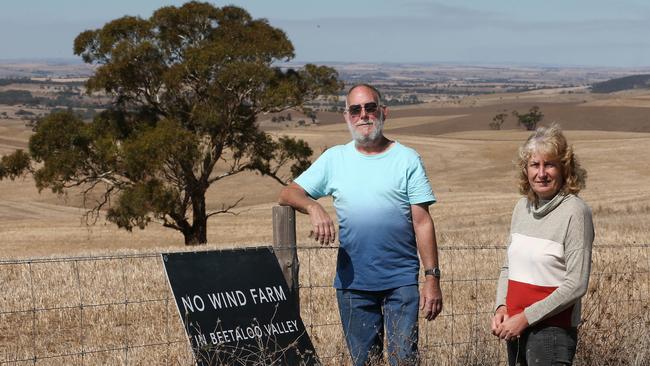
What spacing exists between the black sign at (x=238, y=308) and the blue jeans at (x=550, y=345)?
1.41 metres

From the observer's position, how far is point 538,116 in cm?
11950

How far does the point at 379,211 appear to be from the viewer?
5.59 metres

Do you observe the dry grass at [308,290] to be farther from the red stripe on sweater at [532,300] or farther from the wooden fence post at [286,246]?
the red stripe on sweater at [532,300]

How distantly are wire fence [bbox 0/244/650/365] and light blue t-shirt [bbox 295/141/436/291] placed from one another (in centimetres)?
80

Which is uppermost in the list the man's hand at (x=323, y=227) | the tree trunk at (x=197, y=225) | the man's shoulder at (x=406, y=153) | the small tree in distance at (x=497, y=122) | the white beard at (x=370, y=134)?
the white beard at (x=370, y=134)

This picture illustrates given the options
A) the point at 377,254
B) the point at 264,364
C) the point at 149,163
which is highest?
the point at 377,254

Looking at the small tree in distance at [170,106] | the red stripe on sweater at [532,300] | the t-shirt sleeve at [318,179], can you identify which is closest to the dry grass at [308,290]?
the t-shirt sleeve at [318,179]

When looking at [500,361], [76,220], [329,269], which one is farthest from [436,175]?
[500,361]

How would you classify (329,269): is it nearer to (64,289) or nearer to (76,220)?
(64,289)

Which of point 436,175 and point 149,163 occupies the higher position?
point 149,163

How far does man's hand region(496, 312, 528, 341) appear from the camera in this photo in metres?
4.82

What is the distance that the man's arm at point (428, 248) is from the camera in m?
5.61

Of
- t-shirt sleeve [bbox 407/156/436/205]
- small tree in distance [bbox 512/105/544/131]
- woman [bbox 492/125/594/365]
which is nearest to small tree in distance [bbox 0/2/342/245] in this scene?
t-shirt sleeve [bbox 407/156/436/205]

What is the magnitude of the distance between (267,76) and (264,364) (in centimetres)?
2867
